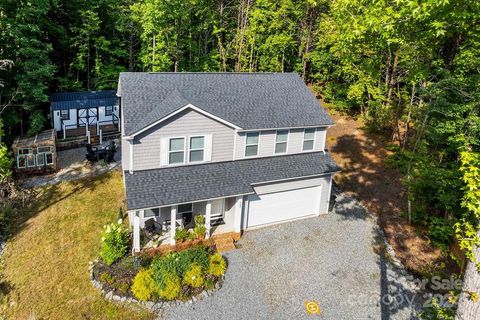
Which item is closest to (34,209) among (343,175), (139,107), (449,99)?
(139,107)

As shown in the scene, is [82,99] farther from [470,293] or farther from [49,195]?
[470,293]

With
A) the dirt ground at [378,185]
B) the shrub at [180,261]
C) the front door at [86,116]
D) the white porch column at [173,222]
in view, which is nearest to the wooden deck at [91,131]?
the front door at [86,116]

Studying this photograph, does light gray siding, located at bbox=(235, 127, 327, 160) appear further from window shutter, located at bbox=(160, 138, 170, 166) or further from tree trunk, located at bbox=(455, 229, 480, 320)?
tree trunk, located at bbox=(455, 229, 480, 320)

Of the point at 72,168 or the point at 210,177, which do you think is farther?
the point at 72,168

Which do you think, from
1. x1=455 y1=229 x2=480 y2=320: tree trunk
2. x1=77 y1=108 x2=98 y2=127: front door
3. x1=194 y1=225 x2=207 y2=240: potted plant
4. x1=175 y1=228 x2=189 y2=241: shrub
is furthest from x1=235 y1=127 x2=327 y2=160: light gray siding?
x1=77 y1=108 x2=98 y2=127: front door

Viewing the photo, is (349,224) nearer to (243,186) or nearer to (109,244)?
(243,186)

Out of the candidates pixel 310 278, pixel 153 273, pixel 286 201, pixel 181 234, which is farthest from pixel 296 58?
pixel 153 273
